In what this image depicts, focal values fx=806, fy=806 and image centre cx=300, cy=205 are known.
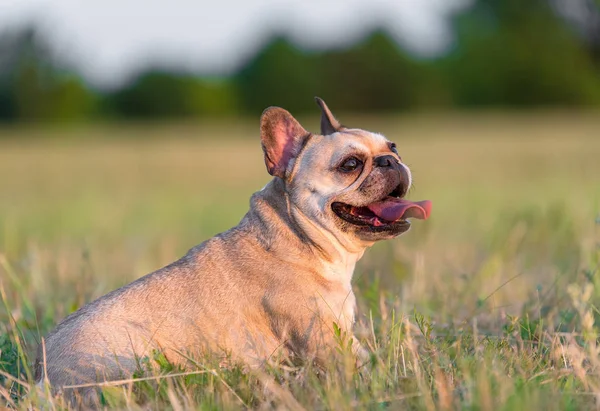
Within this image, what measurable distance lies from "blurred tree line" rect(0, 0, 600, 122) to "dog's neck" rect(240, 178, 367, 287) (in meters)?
54.0

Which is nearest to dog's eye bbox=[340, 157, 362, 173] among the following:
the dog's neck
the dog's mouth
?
the dog's mouth

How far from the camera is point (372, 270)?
21.7ft

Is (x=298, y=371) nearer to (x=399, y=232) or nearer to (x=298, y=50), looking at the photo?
(x=399, y=232)

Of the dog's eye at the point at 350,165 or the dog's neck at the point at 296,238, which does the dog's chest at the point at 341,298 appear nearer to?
the dog's neck at the point at 296,238

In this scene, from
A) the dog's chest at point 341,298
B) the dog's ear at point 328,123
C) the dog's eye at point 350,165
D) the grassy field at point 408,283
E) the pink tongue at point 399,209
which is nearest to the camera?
the grassy field at point 408,283

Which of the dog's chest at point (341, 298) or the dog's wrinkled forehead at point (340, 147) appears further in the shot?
the dog's wrinkled forehead at point (340, 147)

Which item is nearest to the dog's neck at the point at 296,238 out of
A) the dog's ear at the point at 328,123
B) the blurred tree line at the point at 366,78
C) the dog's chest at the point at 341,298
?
the dog's chest at the point at 341,298

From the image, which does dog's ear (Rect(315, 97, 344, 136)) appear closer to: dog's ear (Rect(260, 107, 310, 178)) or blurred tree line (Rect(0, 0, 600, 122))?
dog's ear (Rect(260, 107, 310, 178))

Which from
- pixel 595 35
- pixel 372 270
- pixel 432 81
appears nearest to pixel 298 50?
pixel 432 81

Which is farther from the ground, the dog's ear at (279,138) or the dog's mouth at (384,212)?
the dog's ear at (279,138)

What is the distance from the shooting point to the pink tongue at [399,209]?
4.48 metres

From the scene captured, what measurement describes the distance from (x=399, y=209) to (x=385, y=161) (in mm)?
347

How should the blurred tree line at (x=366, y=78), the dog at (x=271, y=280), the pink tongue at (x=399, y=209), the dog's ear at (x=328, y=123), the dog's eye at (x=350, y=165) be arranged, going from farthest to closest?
the blurred tree line at (x=366, y=78) → the dog's ear at (x=328, y=123) → the dog's eye at (x=350, y=165) → the pink tongue at (x=399, y=209) → the dog at (x=271, y=280)

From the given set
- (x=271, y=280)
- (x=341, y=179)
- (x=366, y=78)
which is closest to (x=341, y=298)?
(x=271, y=280)
